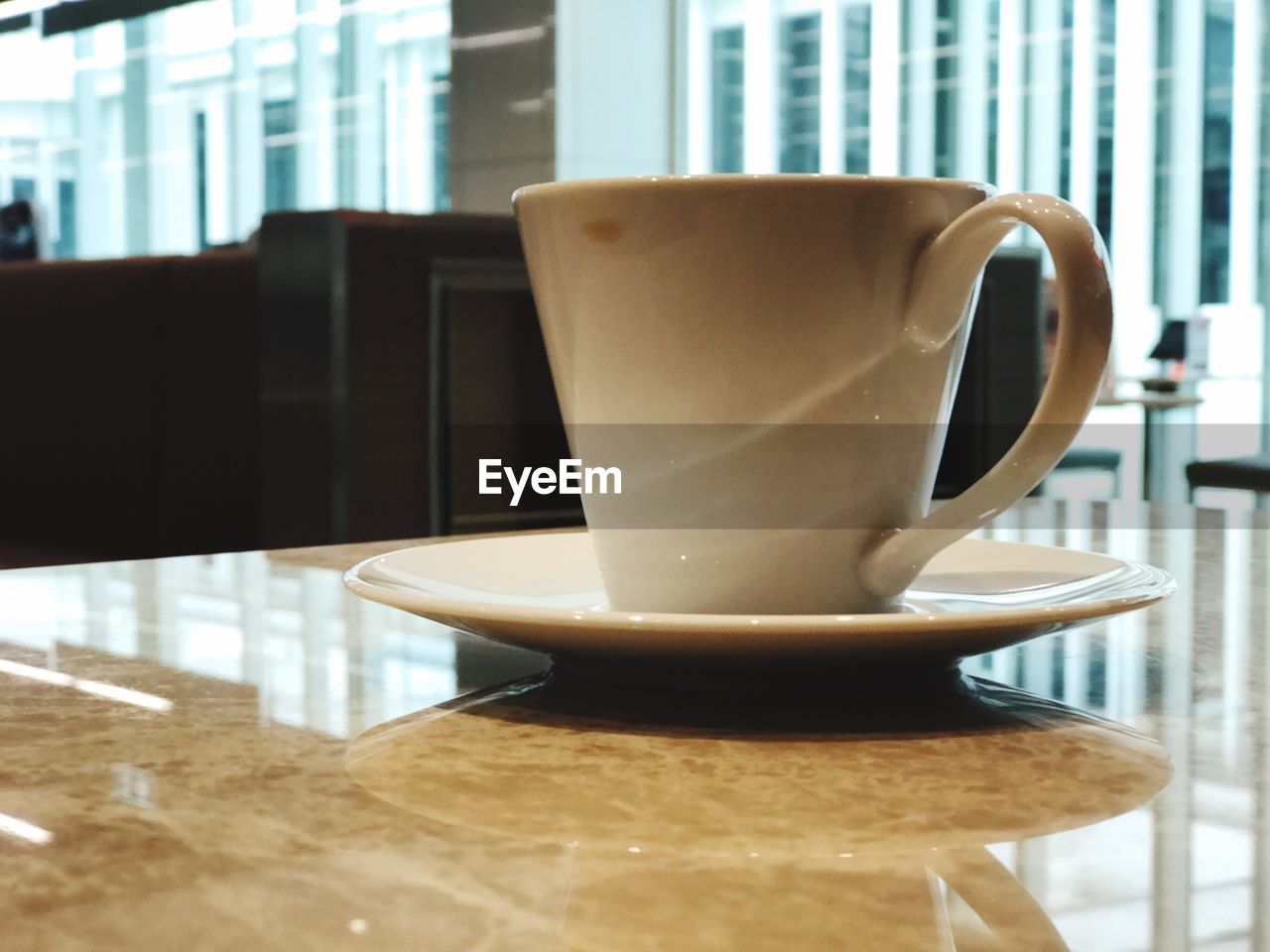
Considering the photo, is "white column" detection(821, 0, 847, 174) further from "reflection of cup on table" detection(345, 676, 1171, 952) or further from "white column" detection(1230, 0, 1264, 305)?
"reflection of cup on table" detection(345, 676, 1171, 952)

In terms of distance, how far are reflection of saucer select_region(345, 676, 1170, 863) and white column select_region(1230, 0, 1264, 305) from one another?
13.7ft

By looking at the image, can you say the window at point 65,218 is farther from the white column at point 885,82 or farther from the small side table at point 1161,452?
the small side table at point 1161,452

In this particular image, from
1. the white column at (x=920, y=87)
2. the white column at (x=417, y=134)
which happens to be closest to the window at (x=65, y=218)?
the white column at (x=417, y=134)

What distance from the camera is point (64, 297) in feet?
5.92

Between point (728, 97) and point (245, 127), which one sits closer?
point (728, 97)

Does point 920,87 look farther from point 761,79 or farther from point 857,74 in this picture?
point 761,79

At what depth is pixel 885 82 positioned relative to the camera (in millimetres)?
4902

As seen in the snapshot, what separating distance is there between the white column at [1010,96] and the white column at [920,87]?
26 cm

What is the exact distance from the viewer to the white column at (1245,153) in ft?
13.2

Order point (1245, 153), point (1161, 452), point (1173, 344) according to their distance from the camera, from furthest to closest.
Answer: point (1161, 452), point (1245, 153), point (1173, 344)

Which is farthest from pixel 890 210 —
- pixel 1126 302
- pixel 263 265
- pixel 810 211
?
pixel 1126 302

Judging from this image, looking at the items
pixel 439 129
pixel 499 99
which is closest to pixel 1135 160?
pixel 499 99

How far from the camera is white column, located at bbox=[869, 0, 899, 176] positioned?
192 inches

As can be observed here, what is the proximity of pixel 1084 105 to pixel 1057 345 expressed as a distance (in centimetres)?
436
